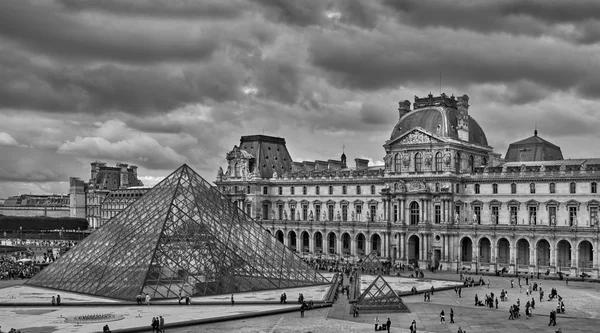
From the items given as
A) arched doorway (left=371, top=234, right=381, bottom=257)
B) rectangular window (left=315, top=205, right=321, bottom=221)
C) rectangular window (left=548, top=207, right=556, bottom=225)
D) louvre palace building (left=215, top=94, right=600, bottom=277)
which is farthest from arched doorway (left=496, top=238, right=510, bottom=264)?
rectangular window (left=315, top=205, right=321, bottom=221)

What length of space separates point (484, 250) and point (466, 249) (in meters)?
2.83

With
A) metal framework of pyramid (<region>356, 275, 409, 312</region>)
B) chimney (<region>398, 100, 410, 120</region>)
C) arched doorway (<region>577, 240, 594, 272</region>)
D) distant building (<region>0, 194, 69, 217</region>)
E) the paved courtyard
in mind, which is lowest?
the paved courtyard

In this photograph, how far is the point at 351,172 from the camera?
84.2 m

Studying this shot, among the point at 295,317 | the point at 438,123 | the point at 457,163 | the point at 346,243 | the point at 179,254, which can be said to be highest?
the point at 438,123

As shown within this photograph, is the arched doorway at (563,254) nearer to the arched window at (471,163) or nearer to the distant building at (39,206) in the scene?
the arched window at (471,163)

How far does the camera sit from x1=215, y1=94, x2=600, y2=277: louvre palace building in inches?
2623

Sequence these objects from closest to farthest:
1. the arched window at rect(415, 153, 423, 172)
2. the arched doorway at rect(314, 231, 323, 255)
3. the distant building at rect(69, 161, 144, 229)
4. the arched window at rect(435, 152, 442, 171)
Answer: the arched window at rect(435, 152, 442, 171) → the arched window at rect(415, 153, 423, 172) → the arched doorway at rect(314, 231, 323, 255) → the distant building at rect(69, 161, 144, 229)

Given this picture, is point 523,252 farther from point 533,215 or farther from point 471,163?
point 471,163

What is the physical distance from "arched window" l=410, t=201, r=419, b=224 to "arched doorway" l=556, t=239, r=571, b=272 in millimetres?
14255

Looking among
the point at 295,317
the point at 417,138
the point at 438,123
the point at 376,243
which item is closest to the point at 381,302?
the point at 295,317

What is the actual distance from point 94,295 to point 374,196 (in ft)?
133

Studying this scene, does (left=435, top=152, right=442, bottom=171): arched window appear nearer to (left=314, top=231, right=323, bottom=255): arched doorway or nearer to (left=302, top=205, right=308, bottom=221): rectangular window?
(left=314, top=231, right=323, bottom=255): arched doorway

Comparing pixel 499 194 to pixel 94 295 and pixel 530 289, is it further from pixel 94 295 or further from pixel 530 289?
pixel 94 295

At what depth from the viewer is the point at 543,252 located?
68.1 m
